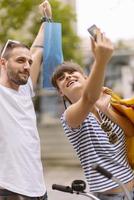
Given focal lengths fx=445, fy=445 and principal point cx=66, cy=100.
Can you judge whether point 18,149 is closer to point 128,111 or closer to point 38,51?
point 128,111

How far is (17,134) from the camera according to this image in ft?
7.80

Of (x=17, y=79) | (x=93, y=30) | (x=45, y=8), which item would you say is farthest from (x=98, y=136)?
(x=45, y=8)

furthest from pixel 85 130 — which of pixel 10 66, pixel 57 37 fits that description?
pixel 57 37

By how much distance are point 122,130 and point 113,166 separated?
6.9 inches

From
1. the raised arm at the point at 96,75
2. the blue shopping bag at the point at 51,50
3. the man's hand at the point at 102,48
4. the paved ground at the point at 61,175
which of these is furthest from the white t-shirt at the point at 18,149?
the paved ground at the point at 61,175

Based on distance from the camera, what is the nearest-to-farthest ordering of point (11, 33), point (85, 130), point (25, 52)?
1. point (85, 130)
2. point (25, 52)
3. point (11, 33)

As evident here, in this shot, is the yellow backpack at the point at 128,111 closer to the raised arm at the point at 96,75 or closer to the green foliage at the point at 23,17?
the raised arm at the point at 96,75

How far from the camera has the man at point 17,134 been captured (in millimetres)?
2371

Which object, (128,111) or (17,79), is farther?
(17,79)

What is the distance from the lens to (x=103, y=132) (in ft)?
6.57

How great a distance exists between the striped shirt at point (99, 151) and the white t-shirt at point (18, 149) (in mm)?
424

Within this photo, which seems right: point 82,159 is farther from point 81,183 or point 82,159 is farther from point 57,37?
point 57,37

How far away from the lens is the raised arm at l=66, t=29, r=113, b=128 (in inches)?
64.6

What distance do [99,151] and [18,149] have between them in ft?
1.84
